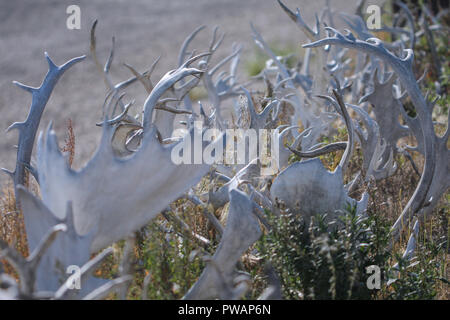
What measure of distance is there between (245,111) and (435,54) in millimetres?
2900

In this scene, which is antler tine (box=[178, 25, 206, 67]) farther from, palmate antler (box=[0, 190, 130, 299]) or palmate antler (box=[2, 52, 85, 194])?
palmate antler (box=[0, 190, 130, 299])

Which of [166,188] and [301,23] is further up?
[301,23]

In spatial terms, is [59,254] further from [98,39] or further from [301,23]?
[98,39]

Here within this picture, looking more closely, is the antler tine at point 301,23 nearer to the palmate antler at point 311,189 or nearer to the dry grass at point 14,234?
the palmate antler at point 311,189

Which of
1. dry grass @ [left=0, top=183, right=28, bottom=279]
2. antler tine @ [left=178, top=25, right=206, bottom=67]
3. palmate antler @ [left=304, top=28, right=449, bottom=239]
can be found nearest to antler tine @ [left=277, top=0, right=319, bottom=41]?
palmate antler @ [left=304, top=28, right=449, bottom=239]

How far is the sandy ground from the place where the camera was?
6.85 m

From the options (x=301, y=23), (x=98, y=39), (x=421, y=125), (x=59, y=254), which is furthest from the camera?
(x=98, y=39)

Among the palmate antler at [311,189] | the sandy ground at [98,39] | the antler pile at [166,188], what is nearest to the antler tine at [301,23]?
the antler pile at [166,188]

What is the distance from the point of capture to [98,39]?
9508 mm

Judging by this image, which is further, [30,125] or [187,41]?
[187,41]

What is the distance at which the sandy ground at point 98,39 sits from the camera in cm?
685

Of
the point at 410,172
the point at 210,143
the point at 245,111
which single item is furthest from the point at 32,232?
the point at 410,172

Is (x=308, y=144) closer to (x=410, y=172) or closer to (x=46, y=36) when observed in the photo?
(x=410, y=172)

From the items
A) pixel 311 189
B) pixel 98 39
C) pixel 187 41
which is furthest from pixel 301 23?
pixel 98 39
